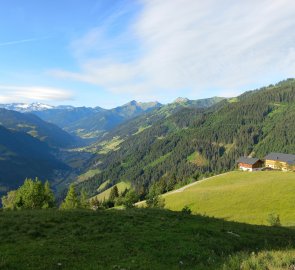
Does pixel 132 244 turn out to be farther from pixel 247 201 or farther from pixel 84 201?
pixel 84 201

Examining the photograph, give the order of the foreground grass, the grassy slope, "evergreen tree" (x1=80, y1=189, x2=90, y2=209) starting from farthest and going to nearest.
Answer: "evergreen tree" (x1=80, y1=189, x2=90, y2=209) < the grassy slope < the foreground grass

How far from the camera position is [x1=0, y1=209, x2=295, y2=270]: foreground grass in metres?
15.7

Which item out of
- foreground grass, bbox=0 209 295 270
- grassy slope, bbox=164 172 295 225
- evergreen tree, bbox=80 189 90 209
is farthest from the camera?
evergreen tree, bbox=80 189 90 209

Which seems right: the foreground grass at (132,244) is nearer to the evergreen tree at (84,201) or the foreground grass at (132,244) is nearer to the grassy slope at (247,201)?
the grassy slope at (247,201)

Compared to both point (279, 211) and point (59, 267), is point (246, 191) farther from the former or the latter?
point (59, 267)

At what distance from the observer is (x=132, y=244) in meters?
20.8

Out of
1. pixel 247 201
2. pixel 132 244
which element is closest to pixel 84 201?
pixel 247 201

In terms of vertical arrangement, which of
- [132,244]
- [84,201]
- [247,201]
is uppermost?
[132,244]

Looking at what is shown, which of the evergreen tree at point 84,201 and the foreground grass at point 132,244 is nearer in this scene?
the foreground grass at point 132,244

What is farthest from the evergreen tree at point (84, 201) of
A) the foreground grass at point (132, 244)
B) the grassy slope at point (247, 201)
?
the foreground grass at point (132, 244)

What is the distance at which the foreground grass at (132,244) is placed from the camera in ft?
51.5

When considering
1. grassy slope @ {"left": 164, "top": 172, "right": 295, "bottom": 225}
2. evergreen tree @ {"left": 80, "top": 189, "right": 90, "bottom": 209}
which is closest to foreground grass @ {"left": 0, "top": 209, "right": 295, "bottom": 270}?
grassy slope @ {"left": 164, "top": 172, "right": 295, "bottom": 225}

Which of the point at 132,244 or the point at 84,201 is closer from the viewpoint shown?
the point at 132,244

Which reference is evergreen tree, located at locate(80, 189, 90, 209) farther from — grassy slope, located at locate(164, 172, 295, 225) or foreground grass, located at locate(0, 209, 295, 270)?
foreground grass, located at locate(0, 209, 295, 270)
